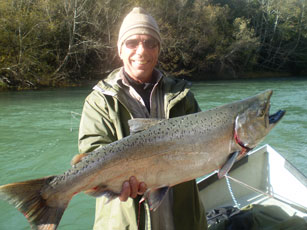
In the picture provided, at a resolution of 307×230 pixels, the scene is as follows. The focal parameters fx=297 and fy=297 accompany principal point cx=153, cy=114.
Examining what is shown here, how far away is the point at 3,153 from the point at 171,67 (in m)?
24.7

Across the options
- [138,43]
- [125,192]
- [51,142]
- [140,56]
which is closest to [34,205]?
[125,192]

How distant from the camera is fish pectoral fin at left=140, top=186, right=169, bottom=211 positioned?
2.01 metres

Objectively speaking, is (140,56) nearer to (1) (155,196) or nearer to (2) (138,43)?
(2) (138,43)

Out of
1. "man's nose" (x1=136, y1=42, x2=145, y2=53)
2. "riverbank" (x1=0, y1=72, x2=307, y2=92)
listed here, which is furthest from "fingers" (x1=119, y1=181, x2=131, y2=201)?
"riverbank" (x1=0, y1=72, x2=307, y2=92)

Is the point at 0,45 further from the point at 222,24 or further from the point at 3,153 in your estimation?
the point at 222,24

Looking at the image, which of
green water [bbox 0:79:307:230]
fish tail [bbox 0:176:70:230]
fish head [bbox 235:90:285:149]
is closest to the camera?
fish tail [bbox 0:176:70:230]

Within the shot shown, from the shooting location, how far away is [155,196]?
203 centimetres

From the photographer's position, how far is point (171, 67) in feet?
103

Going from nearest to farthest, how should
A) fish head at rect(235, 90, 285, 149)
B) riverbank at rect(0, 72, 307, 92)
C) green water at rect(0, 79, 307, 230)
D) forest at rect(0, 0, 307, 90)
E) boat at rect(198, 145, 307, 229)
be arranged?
fish head at rect(235, 90, 285, 149)
boat at rect(198, 145, 307, 229)
green water at rect(0, 79, 307, 230)
riverbank at rect(0, 72, 307, 92)
forest at rect(0, 0, 307, 90)

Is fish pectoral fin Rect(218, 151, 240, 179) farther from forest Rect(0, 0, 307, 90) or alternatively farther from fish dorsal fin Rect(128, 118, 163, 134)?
forest Rect(0, 0, 307, 90)

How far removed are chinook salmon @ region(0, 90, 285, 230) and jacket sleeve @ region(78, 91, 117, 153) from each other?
0.43 feet

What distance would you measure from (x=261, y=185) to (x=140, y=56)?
135 inches

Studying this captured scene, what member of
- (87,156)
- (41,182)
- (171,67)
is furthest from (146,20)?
(171,67)

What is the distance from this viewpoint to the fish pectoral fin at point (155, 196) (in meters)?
2.01
